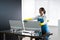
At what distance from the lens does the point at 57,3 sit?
4.62 m

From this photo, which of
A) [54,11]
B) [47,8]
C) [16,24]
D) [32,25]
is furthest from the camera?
[47,8]

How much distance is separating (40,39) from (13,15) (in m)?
1.53

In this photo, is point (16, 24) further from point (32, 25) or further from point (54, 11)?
point (54, 11)

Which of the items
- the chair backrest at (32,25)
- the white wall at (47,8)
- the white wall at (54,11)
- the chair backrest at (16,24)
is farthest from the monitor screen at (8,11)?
the white wall at (54,11)

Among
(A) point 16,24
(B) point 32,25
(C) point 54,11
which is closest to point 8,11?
(A) point 16,24

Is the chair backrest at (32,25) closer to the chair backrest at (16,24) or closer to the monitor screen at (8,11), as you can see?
the chair backrest at (16,24)

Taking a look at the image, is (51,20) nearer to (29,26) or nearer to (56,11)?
(56,11)

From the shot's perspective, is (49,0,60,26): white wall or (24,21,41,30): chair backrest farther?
(49,0,60,26): white wall

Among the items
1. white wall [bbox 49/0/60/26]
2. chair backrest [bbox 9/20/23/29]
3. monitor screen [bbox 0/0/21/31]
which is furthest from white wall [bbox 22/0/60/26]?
chair backrest [bbox 9/20/23/29]

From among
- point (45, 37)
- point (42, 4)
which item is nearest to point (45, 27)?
point (45, 37)

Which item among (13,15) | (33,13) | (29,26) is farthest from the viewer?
(33,13)

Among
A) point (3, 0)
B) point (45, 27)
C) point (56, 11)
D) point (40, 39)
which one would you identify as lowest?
point (40, 39)

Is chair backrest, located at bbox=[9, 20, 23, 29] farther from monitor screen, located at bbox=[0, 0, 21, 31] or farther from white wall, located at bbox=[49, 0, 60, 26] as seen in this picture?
white wall, located at bbox=[49, 0, 60, 26]

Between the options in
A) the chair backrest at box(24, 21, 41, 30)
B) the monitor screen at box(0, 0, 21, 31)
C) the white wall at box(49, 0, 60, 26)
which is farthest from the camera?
the white wall at box(49, 0, 60, 26)
